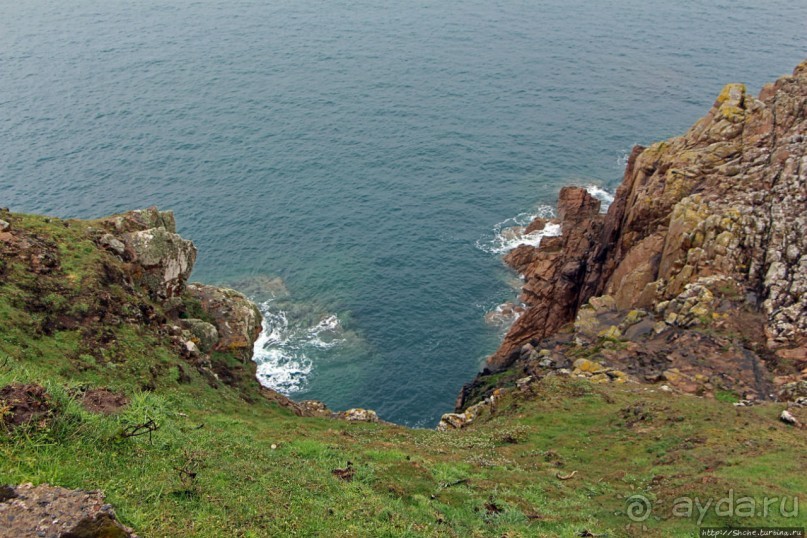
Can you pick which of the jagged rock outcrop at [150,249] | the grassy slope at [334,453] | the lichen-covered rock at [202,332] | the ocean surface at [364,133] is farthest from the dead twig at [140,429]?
the ocean surface at [364,133]

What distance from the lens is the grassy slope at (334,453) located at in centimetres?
2072

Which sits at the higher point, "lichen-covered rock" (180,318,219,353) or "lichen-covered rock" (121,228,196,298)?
"lichen-covered rock" (121,228,196,298)

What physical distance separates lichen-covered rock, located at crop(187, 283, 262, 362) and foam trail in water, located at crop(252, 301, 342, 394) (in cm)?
2018

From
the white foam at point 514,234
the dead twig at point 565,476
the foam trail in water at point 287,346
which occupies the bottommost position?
the foam trail in water at point 287,346

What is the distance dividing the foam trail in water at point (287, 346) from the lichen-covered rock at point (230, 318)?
2018cm

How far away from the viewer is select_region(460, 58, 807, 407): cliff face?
5025 cm

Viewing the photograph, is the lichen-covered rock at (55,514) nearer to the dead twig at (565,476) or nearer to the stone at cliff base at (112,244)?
the dead twig at (565,476)

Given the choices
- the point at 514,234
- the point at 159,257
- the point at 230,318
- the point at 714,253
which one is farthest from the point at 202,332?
the point at 514,234

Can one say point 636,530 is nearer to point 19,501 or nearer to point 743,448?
point 743,448

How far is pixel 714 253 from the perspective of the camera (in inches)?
2212

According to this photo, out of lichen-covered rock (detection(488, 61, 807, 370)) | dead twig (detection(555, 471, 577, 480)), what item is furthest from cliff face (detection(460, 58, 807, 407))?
dead twig (detection(555, 471, 577, 480))

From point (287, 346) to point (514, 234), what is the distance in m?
42.5

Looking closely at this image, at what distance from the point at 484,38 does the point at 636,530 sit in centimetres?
16434

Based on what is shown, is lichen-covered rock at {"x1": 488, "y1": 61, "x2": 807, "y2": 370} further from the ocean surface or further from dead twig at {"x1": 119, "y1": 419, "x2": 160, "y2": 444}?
dead twig at {"x1": 119, "y1": 419, "x2": 160, "y2": 444}
